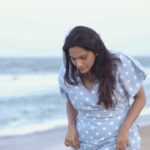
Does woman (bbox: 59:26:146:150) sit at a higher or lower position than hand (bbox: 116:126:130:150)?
higher

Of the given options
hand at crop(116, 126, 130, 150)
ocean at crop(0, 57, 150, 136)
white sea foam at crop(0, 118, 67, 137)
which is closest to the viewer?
hand at crop(116, 126, 130, 150)

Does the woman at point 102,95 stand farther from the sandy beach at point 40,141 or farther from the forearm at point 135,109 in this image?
the sandy beach at point 40,141

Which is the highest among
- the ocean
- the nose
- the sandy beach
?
the nose

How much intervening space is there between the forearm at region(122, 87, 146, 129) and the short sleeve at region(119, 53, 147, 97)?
0.05m

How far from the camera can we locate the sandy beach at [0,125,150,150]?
713cm

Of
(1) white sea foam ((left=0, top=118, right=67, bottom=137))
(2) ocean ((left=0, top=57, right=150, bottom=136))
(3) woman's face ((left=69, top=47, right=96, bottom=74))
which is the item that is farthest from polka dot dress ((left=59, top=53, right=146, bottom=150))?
(1) white sea foam ((left=0, top=118, right=67, bottom=137))

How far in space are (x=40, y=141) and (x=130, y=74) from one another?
14.8 feet

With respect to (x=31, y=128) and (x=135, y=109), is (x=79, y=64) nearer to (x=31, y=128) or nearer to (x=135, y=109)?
(x=135, y=109)

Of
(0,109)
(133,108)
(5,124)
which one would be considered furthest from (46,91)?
(133,108)

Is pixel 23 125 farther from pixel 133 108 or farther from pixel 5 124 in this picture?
pixel 133 108

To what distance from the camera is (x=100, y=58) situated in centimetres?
311

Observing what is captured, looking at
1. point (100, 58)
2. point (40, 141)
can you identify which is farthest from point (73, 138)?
point (40, 141)

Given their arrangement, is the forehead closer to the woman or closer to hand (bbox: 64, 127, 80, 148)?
the woman

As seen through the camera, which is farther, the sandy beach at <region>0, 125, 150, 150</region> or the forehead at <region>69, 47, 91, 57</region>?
the sandy beach at <region>0, 125, 150, 150</region>
